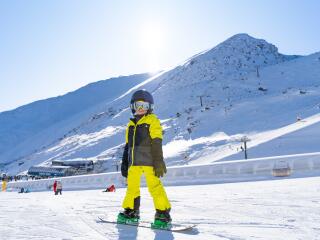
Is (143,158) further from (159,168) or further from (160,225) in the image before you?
(160,225)

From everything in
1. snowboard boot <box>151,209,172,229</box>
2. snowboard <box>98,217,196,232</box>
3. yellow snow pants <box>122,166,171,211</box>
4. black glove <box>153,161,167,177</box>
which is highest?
black glove <box>153,161,167,177</box>

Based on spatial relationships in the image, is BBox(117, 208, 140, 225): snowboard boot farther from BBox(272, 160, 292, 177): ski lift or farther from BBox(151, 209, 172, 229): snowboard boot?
BBox(272, 160, 292, 177): ski lift

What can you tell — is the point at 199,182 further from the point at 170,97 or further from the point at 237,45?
the point at 237,45

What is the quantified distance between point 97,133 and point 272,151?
74237mm

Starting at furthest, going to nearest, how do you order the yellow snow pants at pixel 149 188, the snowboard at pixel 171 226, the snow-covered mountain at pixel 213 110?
the snow-covered mountain at pixel 213 110, the yellow snow pants at pixel 149 188, the snowboard at pixel 171 226

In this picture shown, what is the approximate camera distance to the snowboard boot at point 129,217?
5559 millimetres

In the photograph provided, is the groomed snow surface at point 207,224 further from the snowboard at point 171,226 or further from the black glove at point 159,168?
the black glove at point 159,168

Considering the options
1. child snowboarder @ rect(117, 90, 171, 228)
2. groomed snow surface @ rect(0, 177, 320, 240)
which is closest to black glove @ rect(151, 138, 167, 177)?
child snowboarder @ rect(117, 90, 171, 228)

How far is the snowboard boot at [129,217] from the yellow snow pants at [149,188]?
3.1 inches

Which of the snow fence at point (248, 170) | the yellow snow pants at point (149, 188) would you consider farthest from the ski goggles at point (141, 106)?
the snow fence at point (248, 170)

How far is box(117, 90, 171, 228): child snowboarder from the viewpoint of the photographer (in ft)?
18.2

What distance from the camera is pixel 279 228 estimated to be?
4.73 metres

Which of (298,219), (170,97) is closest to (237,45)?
(170,97)

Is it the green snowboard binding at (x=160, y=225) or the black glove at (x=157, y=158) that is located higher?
the black glove at (x=157, y=158)
